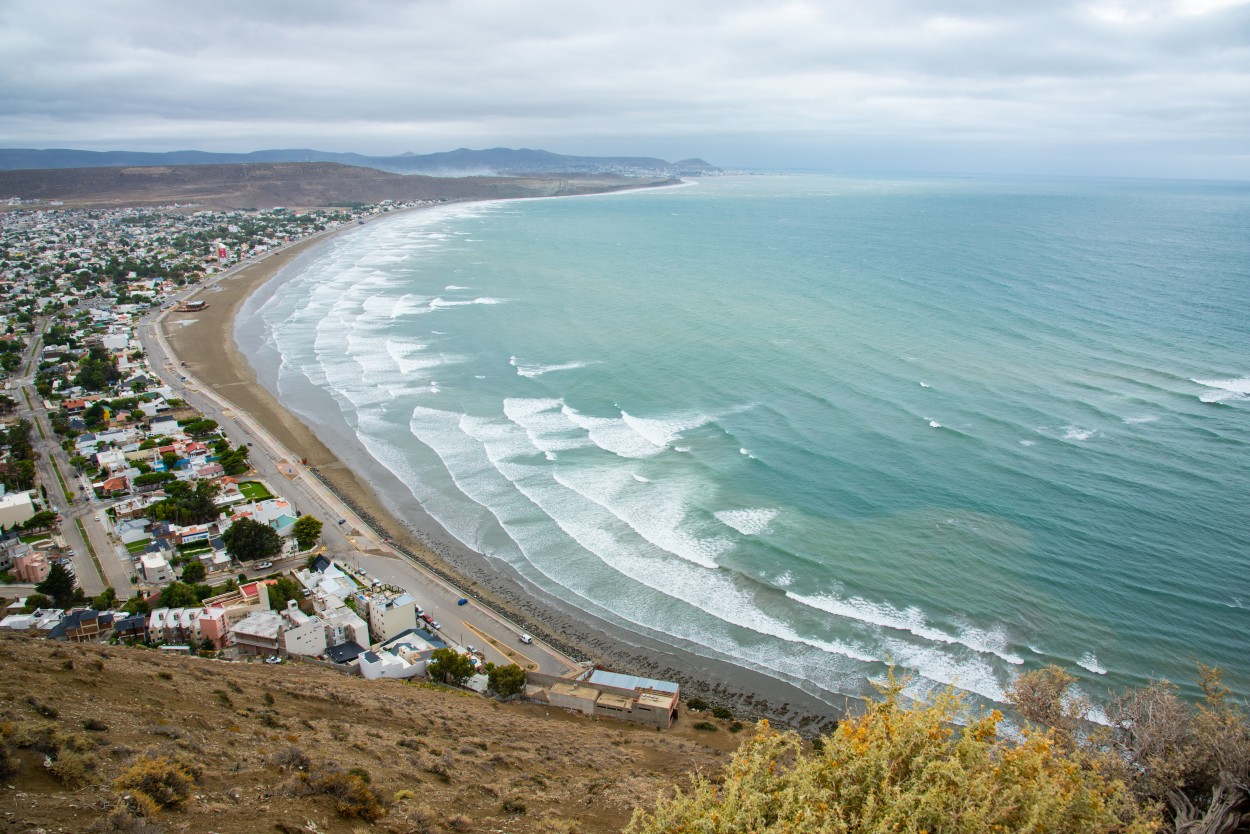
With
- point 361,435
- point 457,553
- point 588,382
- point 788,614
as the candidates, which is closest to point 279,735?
point 457,553

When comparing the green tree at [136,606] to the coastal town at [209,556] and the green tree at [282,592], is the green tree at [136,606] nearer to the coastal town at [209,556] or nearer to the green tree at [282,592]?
the coastal town at [209,556]

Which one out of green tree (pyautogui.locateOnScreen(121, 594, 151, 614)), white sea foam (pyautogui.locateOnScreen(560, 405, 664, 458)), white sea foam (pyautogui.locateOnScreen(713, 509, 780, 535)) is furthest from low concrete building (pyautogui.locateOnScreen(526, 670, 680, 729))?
white sea foam (pyautogui.locateOnScreen(560, 405, 664, 458))

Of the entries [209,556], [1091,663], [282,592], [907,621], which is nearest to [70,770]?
[282,592]

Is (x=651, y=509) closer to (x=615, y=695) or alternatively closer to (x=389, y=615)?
(x=615, y=695)

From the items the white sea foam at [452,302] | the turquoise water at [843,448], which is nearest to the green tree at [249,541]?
the turquoise water at [843,448]

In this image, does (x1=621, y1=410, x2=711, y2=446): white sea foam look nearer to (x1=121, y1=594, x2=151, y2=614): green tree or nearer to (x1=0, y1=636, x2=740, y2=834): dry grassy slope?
(x1=0, y1=636, x2=740, y2=834): dry grassy slope

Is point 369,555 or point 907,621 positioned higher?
point 907,621

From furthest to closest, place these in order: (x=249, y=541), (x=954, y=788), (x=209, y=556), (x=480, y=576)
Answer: (x=209, y=556) → (x=249, y=541) → (x=480, y=576) → (x=954, y=788)

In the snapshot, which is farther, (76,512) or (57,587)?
(76,512)
